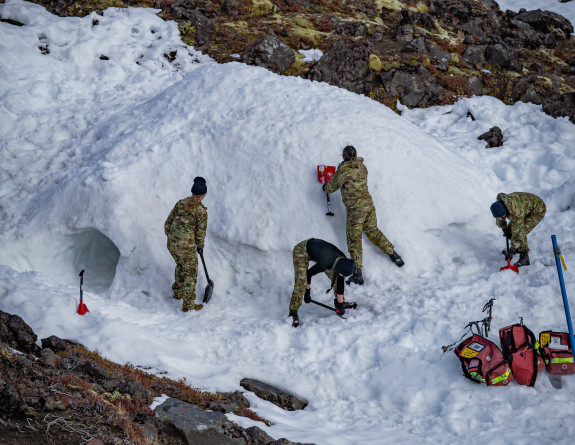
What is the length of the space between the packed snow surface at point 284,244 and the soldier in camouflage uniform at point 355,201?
0.66 meters

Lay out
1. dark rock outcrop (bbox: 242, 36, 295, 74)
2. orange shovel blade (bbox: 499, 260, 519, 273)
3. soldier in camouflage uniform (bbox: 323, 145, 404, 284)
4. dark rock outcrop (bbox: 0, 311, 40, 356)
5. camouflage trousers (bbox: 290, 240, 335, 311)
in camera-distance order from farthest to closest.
Result: dark rock outcrop (bbox: 242, 36, 295, 74)
soldier in camouflage uniform (bbox: 323, 145, 404, 284)
orange shovel blade (bbox: 499, 260, 519, 273)
camouflage trousers (bbox: 290, 240, 335, 311)
dark rock outcrop (bbox: 0, 311, 40, 356)

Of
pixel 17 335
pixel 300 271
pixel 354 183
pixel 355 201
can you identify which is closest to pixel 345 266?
pixel 300 271

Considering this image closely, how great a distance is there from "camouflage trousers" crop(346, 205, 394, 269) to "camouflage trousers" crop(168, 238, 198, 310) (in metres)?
3.14

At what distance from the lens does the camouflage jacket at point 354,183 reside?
34.4ft

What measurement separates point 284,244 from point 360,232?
5.53ft

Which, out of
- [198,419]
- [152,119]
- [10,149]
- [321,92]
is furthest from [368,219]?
[10,149]

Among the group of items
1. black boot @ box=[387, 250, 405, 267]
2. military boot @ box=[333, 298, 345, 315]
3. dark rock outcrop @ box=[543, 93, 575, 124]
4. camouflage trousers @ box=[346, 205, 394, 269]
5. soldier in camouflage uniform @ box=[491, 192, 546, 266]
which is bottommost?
military boot @ box=[333, 298, 345, 315]

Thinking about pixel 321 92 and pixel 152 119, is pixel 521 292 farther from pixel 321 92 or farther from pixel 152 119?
pixel 152 119

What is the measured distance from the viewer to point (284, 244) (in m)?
11.3

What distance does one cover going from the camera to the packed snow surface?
825 cm

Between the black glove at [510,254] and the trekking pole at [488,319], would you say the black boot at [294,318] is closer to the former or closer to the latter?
the trekking pole at [488,319]

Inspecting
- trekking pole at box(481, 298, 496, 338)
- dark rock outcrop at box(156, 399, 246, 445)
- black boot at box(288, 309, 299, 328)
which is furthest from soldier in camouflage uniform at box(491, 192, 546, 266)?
dark rock outcrop at box(156, 399, 246, 445)

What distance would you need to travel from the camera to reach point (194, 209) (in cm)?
1031

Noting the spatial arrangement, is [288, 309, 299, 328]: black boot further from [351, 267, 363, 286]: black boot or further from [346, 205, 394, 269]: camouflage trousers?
[346, 205, 394, 269]: camouflage trousers
